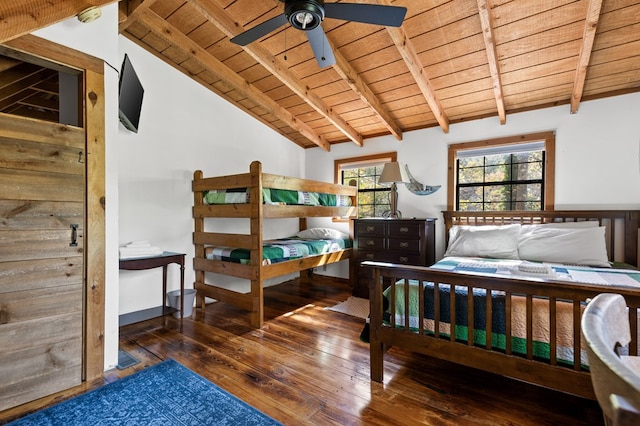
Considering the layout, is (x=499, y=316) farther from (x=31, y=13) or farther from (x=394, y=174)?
(x=31, y=13)

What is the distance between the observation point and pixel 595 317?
2.09ft

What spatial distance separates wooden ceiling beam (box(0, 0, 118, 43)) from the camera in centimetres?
136

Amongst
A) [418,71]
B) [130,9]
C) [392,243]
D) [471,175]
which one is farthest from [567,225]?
[130,9]

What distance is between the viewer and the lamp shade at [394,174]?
3.92 meters

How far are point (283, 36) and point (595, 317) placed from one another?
307cm

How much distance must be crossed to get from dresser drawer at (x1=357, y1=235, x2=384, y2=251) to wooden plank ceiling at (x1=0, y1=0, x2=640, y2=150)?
4.86 ft

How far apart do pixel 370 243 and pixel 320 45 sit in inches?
100

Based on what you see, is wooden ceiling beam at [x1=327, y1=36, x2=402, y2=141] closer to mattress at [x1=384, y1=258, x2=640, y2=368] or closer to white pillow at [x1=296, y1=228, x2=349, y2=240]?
white pillow at [x1=296, y1=228, x2=349, y2=240]

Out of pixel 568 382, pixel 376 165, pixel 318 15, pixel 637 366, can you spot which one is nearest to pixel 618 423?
pixel 637 366

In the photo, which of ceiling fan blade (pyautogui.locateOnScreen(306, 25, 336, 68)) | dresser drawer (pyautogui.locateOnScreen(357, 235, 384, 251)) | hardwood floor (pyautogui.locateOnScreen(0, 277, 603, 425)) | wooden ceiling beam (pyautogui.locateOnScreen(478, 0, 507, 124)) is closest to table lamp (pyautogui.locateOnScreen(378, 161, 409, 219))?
dresser drawer (pyautogui.locateOnScreen(357, 235, 384, 251))

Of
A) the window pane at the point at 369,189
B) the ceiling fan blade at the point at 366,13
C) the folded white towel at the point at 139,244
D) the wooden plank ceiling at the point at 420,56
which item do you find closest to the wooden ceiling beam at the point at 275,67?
the wooden plank ceiling at the point at 420,56

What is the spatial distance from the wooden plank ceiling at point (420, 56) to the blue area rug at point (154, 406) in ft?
9.15

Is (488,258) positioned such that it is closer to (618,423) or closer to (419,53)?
(419,53)

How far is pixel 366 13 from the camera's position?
1.75 m
